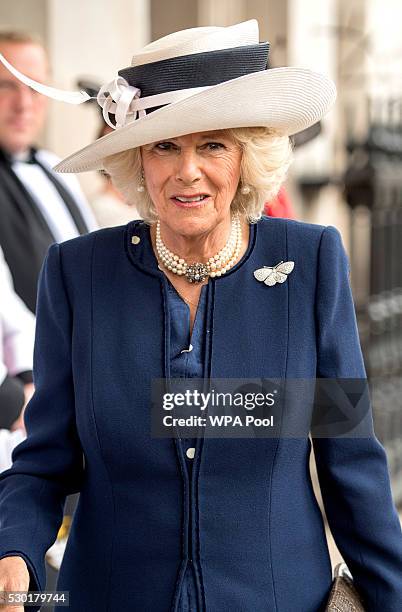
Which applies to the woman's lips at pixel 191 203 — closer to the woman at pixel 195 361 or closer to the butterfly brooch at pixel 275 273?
the woman at pixel 195 361

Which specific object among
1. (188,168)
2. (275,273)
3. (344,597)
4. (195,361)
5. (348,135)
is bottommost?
(344,597)

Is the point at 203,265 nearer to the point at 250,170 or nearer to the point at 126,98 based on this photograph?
the point at 250,170

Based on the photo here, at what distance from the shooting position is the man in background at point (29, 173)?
3391 millimetres

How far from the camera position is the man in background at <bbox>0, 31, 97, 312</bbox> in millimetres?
3391

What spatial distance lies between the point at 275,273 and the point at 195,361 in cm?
21

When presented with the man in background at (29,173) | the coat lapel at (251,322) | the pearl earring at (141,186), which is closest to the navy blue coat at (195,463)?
the coat lapel at (251,322)

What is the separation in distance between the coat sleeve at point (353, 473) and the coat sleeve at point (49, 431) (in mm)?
449

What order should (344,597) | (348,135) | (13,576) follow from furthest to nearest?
1. (348,135)
2. (344,597)
3. (13,576)

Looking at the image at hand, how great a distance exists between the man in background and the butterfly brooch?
1562 mm

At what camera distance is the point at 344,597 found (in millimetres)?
1874

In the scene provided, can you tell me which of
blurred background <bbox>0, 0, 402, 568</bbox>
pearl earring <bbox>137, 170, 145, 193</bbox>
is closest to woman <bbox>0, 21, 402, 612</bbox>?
pearl earring <bbox>137, 170, 145, 193</bbox>

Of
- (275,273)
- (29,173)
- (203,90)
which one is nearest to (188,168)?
(203,90)

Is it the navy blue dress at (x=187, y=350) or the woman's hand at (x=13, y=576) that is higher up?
the navy blue dress at (x=187, y=350)

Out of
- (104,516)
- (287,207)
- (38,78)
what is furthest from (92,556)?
(38,78)
